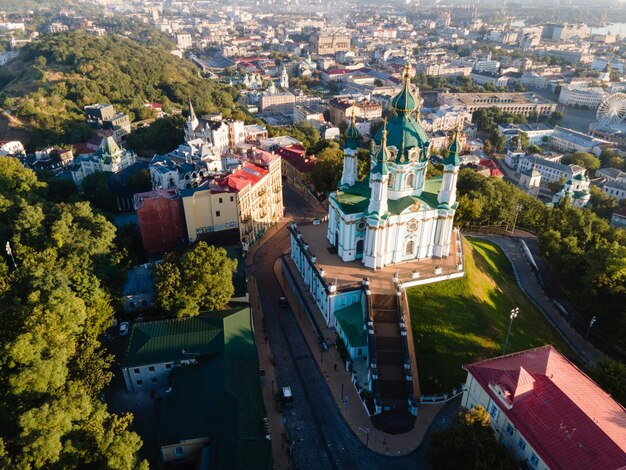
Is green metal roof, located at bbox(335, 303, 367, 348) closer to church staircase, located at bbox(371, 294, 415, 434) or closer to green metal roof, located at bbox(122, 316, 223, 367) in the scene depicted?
church staircase, located at bbox(371, 294, 415, 434)

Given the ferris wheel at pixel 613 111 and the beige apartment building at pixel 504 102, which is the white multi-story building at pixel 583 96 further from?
the ferris wheel at pixel 613 111

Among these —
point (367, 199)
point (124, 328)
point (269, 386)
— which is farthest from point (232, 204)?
point (269, 386)

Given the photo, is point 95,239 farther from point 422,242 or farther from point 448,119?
point 448,119

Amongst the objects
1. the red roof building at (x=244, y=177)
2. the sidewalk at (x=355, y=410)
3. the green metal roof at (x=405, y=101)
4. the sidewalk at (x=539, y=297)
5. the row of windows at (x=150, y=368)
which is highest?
the green metal roof at (x=405, y=101)

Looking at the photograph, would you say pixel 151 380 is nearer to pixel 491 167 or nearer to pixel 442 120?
pixel 491 167

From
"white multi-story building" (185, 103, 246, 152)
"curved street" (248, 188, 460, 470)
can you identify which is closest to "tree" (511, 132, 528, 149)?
"white multi-story building" (185, 103, 246, 152)

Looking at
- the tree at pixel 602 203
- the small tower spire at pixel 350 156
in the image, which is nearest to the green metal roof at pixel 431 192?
the small tower spire at pixel 350 156
